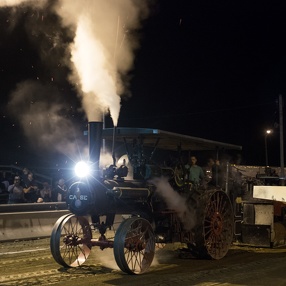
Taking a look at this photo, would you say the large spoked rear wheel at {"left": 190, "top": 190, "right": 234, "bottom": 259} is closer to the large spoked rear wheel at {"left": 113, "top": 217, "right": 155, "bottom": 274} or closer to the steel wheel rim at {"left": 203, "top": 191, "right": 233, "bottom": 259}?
the steel wheel rim at {"left": 203, "top": 191, "right": 233, "bottom": 259}

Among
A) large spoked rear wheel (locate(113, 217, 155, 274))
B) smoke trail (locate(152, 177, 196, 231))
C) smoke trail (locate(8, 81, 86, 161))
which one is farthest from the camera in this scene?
smoke trail (locate(8, 81, 86, 161))

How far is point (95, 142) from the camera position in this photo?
685cm

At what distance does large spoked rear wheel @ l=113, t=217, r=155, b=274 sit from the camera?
21.1ft

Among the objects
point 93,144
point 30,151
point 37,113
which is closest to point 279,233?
point 93,144

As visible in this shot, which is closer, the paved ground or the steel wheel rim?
the paved ground

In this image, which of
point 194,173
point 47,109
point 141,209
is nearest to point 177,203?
point 141,209

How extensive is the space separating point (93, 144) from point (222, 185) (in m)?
3.29

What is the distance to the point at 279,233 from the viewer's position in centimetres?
951

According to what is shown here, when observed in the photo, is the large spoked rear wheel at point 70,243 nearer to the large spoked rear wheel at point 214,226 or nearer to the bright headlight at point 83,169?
the bright headlight at point 83,169

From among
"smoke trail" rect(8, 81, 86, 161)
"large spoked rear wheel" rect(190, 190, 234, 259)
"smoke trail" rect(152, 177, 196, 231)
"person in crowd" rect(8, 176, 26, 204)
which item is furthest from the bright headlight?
"smoke trail" rect(8, 81, 86, 161)

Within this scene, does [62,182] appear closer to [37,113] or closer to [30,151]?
[37,113]

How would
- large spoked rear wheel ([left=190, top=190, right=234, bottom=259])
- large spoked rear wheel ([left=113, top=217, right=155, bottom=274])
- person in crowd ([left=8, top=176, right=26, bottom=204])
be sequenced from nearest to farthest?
large spoked rear wheel ([left=113, top=217, right=155, bottom=274]) → large spoked rear wheel ([left=190, top=190, right=234, bottom=259]) → person in crowd ([left=8, top=176, right=26, bottom=204])

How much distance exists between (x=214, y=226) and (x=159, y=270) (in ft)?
5.12

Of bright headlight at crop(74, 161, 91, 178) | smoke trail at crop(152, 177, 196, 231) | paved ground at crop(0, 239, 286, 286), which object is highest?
bright headlight at crop(74, 161, 91, 178)
